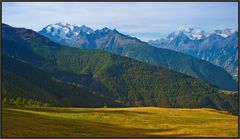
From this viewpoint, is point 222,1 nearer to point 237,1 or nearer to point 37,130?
point 237,1

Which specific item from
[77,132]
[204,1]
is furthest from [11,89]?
[204,1]

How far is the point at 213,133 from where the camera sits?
124ft

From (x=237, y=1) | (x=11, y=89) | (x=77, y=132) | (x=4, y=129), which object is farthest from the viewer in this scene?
(x=11, y=89)

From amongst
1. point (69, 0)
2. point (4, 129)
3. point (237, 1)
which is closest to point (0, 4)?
point (69, 0)

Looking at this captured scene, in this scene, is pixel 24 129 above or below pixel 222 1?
below

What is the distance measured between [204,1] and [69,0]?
7.93 meters

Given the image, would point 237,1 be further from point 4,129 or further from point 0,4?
point 4,129

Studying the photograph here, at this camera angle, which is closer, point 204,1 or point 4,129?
point 204,1

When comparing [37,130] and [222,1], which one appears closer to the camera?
[222,1]

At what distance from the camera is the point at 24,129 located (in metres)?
32.3

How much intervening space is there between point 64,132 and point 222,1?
15750 mm

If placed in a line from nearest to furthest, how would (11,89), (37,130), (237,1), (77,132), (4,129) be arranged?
1. (237,1)
2. (4,129)
3. (37,130)
4. (77,132)
5. (11,89)

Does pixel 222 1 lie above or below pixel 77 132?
above

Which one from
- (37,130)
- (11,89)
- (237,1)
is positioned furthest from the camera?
(11,89)
